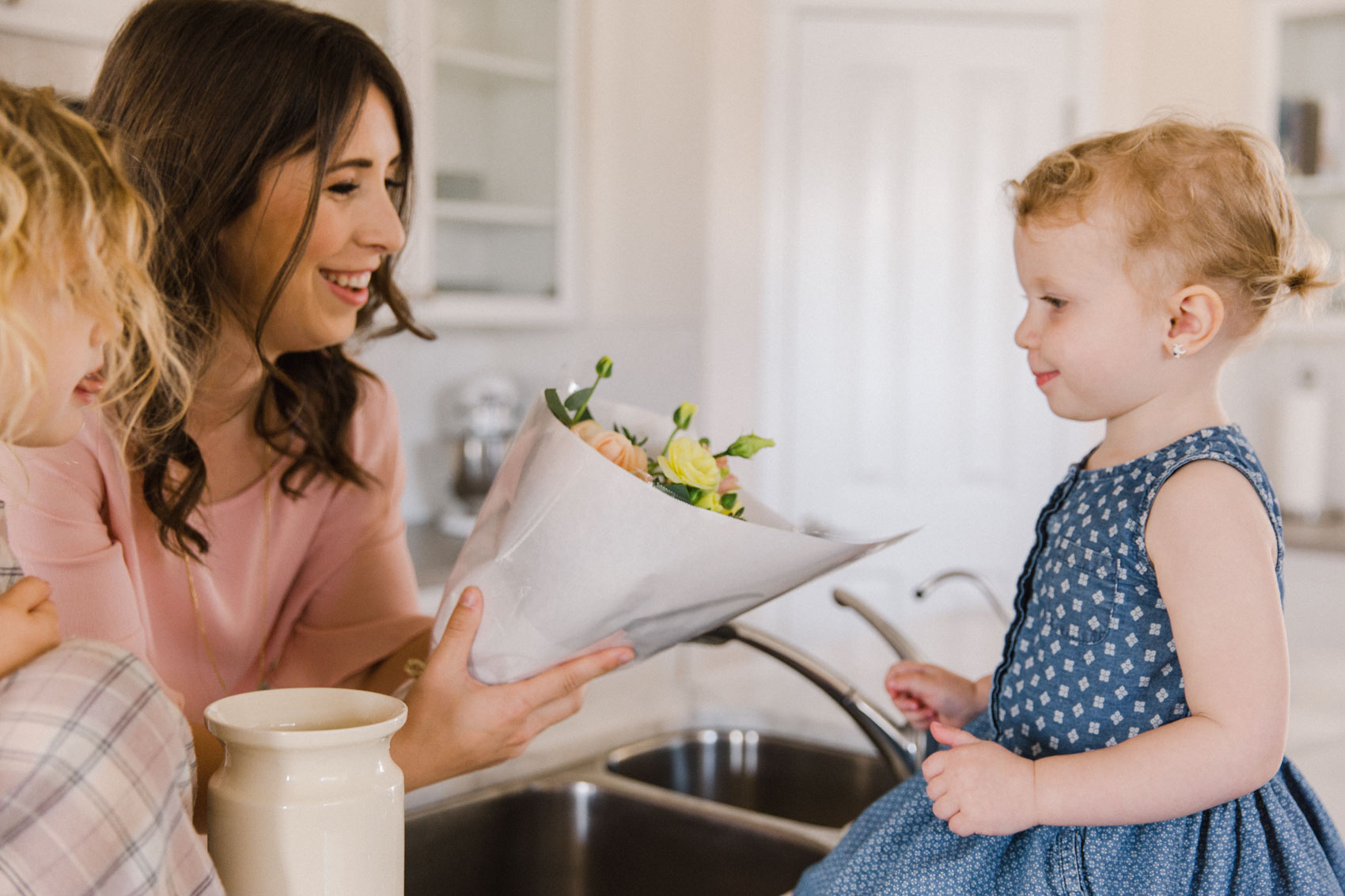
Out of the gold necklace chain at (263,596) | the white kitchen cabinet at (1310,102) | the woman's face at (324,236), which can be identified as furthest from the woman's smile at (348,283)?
the white kitchen cabinet at (1310,102)

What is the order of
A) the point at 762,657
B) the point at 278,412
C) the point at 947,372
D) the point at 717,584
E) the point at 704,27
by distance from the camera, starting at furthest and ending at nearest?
1. the point at 947,372
2. the point at 704,27
3. the point at 762,657
4. the point at 278,412
5. the point at 717,584

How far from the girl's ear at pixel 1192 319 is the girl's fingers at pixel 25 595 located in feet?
2.47

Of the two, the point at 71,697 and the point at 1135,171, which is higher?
the point at 1135,171

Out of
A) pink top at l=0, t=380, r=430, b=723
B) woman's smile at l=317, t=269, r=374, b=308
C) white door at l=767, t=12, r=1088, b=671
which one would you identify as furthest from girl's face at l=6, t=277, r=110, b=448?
white door at l=767, t=12, r=1088, b=671

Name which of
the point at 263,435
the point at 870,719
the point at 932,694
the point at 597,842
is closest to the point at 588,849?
the point at 597,842

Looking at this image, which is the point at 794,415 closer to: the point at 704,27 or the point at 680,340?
the point at 680,340

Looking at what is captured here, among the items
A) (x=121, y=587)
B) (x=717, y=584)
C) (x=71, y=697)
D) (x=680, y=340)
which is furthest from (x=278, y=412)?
(x=680, y=340)

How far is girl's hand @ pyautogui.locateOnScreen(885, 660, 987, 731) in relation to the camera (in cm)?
108

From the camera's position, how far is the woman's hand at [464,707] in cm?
93

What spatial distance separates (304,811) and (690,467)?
1.18 feet

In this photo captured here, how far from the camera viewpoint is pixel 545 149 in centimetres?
337

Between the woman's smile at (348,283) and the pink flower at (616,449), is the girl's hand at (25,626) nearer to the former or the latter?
the pink flower at (616,449)

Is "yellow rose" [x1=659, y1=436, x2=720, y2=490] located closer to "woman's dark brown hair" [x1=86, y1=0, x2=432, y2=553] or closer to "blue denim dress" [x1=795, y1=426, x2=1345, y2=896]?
"blue denim dress" [x1=795, y1=426, x2=1345, y2=896]

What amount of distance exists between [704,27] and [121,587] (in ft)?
8.95
